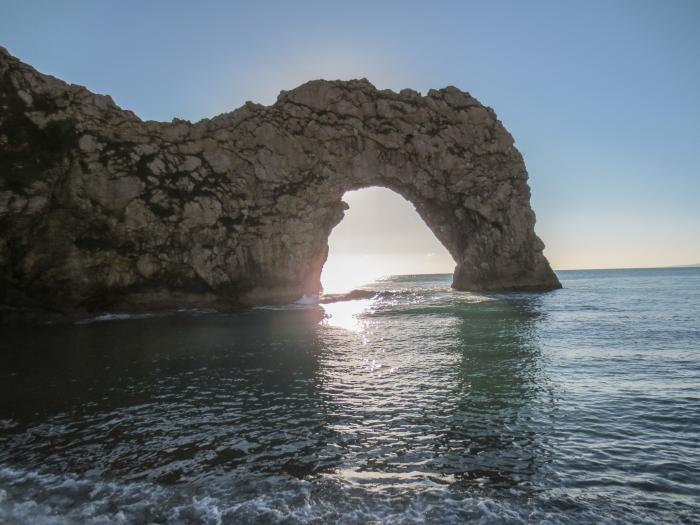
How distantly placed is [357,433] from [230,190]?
45554 millimetres

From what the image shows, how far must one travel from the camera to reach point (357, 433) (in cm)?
1156

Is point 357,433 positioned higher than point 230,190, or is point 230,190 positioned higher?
point 230,190

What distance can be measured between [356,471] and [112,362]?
1762 cm

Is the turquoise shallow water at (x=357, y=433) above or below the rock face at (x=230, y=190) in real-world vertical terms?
below

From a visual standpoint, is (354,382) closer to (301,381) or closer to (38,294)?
(301,381)

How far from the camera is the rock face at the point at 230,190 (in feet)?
134

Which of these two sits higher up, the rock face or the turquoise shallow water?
the rock face

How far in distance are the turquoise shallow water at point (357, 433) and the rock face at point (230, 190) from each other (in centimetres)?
2074

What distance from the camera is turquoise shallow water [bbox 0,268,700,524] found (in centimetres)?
807

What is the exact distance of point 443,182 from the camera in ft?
211

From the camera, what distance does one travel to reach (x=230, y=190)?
52000mm

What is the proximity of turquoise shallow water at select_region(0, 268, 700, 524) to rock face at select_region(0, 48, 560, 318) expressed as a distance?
816 inches

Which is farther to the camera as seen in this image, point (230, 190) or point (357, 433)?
point (230, 190)

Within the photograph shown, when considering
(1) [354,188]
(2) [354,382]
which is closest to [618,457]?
(2) [354,382]
